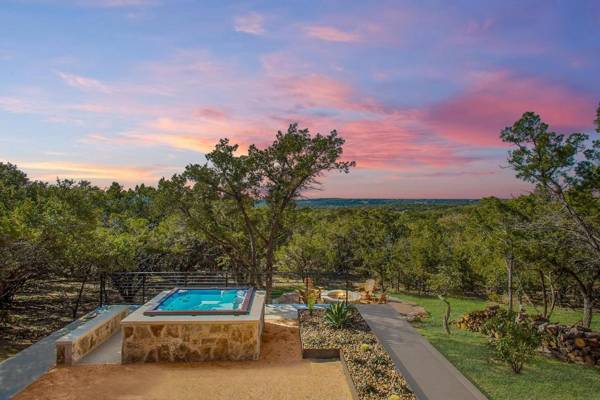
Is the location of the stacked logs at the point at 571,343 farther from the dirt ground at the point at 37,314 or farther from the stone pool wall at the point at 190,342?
the dirt ground at the point at 37,314

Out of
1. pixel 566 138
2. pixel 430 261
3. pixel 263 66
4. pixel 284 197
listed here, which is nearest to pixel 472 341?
pixel 566 138

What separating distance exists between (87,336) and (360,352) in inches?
198

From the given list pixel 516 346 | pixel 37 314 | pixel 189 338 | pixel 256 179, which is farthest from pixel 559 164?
pixel 37 314

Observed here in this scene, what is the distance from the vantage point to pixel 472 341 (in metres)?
10.1

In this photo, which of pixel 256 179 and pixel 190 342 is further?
pixel 256 179

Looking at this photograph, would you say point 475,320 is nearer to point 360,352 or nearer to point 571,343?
point 571,343

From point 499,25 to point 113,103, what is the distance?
12.0 metres

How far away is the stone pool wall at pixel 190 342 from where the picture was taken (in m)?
7.11

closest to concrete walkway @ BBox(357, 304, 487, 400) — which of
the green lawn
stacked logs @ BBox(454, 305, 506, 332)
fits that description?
the green lawn

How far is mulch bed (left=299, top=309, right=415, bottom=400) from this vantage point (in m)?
5.64

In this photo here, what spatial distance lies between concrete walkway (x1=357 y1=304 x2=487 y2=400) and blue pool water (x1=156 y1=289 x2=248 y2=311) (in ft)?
10.7

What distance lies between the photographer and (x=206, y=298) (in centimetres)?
1044

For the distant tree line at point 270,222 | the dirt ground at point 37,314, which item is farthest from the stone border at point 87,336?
the distant tree line at point 270,222

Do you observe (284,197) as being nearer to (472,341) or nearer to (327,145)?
(327,145)
